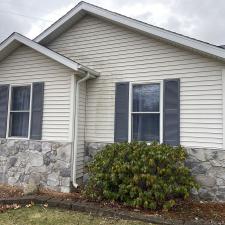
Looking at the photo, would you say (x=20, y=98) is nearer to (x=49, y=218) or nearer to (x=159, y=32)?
(x=49, y=218)

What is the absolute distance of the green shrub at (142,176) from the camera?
615 centimetres

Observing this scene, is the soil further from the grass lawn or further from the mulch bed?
the grass lawn

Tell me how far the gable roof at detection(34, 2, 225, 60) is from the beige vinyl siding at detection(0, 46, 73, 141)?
3.36 ft

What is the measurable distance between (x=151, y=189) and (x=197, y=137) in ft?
5.74

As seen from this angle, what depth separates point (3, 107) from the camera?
895 cm

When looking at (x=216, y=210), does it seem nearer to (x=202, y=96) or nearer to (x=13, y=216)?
(x=202, y=96)

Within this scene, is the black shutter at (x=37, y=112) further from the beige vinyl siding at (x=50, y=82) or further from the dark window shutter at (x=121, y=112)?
the dark window shutter at (x=121, y=112)

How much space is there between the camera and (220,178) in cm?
665

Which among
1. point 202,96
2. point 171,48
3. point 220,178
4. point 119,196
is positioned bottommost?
point 119,196

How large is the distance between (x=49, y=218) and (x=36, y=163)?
2.47m

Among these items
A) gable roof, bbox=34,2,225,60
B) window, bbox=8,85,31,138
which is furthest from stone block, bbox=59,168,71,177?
gable roof, bbox=34,2,225,60

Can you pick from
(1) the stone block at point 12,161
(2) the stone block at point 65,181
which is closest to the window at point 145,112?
(2) the stone block at point 65,181

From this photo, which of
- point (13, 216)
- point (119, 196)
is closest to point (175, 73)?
point (119, 196)

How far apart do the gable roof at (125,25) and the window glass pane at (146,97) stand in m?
1.29
